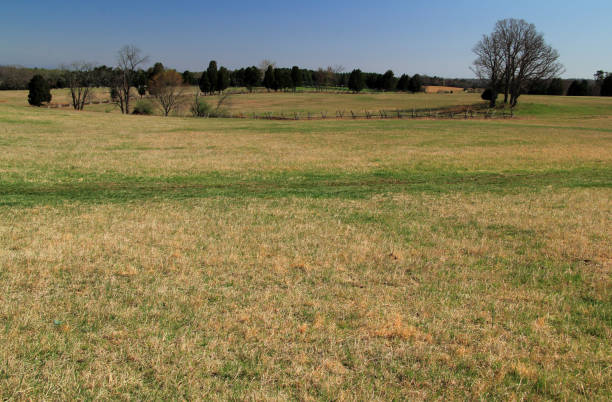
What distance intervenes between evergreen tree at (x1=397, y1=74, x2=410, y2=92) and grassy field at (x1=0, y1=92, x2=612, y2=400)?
130587 millimetres

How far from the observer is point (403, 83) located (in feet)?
456

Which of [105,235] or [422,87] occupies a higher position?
[422,87]

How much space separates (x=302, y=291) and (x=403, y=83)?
143384mm

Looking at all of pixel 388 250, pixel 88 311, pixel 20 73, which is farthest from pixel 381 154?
pixel 20 73

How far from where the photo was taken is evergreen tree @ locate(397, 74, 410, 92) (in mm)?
137725

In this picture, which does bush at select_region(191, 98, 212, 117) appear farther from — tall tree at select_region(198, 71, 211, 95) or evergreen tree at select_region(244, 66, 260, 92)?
evergreen tree at select_region(244, 66, 260, 92)

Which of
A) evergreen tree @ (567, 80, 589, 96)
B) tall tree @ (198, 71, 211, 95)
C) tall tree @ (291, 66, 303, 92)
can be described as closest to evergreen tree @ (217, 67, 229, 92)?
tall tree @ (198, 71, 211, 95)

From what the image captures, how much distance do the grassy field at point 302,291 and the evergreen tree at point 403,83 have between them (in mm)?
130587

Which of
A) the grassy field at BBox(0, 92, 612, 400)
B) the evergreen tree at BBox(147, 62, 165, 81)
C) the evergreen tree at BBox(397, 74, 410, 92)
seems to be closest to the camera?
the grassy field at BBox(0, 92, 612, 400)

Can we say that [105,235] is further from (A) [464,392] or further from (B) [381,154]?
(B) [381,154]

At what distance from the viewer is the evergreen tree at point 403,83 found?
138 m

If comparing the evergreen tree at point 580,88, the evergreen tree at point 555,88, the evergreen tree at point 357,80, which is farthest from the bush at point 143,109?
the evergreen tree at point 580,88

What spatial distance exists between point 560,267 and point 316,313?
499 centimetres

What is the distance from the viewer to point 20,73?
126125mm
